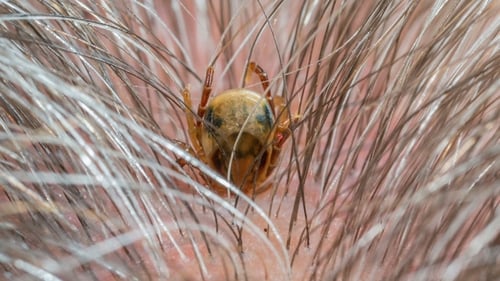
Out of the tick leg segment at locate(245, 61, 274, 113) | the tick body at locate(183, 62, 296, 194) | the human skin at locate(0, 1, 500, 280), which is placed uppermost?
the tick leg segment at locate(245, 61, 274, 113)

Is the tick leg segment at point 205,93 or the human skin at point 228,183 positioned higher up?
the tick leg segment at point 205,93

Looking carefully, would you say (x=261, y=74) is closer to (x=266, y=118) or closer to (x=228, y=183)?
(x=266, y=118)

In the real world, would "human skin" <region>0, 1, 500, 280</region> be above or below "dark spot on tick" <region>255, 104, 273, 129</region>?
below

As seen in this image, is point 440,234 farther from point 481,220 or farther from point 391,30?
point 391,30

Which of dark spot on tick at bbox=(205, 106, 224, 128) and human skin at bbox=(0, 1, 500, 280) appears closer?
human skin at bbox=(0, 1, 500, 280)

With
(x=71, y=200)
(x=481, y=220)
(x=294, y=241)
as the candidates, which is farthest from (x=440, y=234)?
(x=71, y=200)

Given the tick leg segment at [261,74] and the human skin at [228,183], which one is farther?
the tick leg segment at [261,74]
